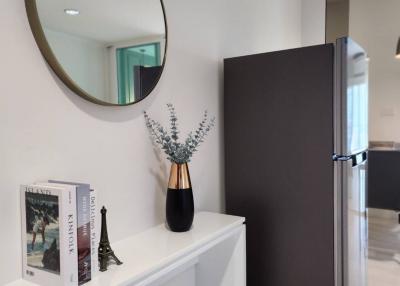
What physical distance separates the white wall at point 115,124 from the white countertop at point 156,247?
0.08 metres

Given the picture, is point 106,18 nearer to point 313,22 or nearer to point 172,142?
point 172,142

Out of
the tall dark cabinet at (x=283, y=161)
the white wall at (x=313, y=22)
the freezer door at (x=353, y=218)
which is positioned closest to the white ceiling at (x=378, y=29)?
the white wall at (x=313, y=22)

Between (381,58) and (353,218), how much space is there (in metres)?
3.31

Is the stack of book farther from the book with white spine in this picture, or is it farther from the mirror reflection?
the mirror reflection

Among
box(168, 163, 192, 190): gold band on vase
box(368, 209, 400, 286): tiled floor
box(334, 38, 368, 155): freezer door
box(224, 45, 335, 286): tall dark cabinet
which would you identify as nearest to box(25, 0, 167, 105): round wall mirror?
box(168, 163, 192, 190): gold band on vase

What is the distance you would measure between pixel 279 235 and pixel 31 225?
117cm

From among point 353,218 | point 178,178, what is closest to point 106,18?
point 178,178

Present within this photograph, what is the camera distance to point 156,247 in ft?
3.99

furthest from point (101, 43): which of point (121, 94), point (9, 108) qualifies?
point (9, 108)

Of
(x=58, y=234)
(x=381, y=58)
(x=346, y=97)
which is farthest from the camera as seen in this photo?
(x=381, y=58)

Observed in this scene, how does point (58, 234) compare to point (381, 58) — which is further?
point (381, 58)

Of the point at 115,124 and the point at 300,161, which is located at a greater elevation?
the point at 115,124

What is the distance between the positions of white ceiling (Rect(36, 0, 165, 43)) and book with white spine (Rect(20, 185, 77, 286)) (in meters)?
0.50

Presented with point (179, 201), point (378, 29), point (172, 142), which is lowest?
point (179, 201)
